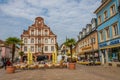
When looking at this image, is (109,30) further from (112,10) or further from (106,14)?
(112,10)

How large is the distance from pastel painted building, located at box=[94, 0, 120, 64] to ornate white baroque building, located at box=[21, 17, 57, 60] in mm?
33363

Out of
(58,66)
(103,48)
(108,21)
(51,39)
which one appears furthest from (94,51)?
(51,39)

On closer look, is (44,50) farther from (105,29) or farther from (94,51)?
(105,29)

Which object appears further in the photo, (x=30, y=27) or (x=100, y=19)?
(x=30, y=27)

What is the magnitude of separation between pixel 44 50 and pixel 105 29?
127 feet

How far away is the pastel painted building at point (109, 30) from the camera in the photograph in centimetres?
2916

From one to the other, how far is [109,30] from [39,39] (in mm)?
41207

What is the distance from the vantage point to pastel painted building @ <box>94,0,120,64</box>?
29.2 m

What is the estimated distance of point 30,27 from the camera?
68938mm

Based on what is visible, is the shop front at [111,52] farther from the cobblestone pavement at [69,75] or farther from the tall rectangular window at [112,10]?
the cobblestone pavement at [69,75]

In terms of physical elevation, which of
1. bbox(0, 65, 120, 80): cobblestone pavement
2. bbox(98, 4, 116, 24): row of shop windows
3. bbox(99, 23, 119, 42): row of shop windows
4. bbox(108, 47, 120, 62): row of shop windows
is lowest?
bbox(0, 65, 120, 80): cobblestone pavement

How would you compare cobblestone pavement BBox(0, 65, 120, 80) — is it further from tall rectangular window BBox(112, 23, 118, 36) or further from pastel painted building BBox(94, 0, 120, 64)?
tall rectangular window BBox(112, 23, 118, 36)

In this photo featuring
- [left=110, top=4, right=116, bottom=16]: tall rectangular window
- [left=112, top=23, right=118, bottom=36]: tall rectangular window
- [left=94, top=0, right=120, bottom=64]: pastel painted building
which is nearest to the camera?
[left=94, top=0, right=120, bottom=64]: pastel painted building

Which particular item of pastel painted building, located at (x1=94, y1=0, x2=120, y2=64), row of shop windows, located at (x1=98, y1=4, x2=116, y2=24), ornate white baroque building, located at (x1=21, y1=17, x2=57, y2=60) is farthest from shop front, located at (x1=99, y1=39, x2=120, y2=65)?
ornate white baroque building, located at (x1=21, y1=17, x2=57, y2=60)
